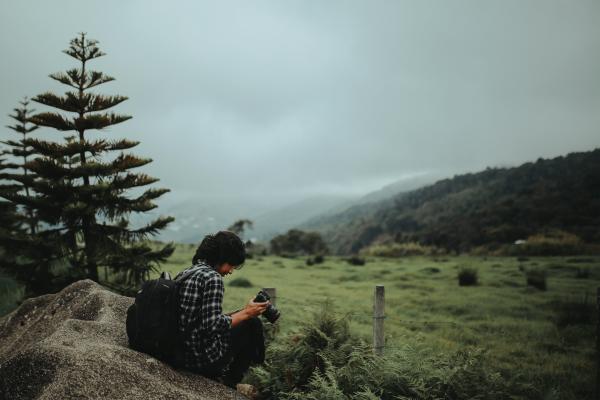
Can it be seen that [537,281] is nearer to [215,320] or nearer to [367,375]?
[367,375]

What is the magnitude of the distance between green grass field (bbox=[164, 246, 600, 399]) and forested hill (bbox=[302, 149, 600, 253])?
4970 cm

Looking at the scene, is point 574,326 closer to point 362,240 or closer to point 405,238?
point 405,238

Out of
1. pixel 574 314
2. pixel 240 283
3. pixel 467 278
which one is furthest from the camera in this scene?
pixel 467 278

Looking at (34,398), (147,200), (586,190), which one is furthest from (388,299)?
(586,190)

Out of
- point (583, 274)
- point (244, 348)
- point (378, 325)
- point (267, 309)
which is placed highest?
point (267, 309)

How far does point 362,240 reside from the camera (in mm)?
133125

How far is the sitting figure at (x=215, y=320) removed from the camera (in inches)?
149

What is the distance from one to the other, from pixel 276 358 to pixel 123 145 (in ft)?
21.9

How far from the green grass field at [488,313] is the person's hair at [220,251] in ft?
9.29

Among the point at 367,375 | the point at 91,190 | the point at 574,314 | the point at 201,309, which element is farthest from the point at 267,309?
the point at 574,314

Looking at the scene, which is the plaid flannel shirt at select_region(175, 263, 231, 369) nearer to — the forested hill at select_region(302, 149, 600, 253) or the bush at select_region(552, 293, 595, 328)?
the bush at select_region(552, 293, 595, 328)

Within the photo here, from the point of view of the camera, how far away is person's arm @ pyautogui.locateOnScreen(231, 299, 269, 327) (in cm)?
415

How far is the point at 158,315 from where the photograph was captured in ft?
12.4

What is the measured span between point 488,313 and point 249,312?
41.3 feet
